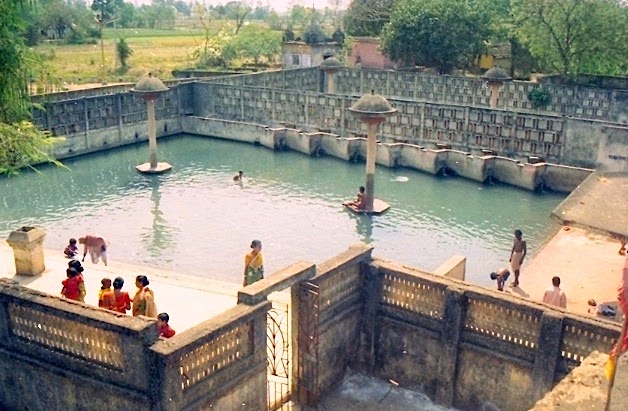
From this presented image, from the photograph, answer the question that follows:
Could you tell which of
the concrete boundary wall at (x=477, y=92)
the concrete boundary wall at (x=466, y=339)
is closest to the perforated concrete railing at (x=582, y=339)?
the concrete boundary wall at (x=466, y=339)

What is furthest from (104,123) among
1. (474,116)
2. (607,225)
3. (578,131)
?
(607,225)

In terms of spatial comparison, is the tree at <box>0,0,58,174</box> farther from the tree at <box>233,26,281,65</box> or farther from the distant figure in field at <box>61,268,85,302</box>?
the tree at <box>233,26,281,65</box>

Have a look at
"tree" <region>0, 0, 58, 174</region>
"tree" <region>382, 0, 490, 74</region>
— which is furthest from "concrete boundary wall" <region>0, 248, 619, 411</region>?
"tree" <region>382, 0, 490, 74</region>

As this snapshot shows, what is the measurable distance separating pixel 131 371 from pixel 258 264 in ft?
17.9

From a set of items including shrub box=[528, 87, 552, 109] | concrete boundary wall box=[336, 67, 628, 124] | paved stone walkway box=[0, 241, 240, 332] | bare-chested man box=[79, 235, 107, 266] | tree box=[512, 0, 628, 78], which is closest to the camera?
paved stone walkway box=[0, 241, 240, 332]

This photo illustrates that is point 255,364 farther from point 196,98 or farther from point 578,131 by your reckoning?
point 196,98

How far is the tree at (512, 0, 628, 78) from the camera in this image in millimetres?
38375

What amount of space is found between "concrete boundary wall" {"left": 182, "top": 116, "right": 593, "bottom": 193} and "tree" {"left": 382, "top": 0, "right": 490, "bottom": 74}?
15.6 m

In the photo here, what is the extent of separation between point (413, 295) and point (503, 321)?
146 centimetres

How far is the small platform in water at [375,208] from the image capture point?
23875mm

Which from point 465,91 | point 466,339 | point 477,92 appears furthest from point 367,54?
point 466,339

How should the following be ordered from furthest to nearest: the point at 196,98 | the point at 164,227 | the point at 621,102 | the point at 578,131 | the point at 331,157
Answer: the point at 196,98, the point at 621,102, the point at 331,157, the point at 578,131, the point at 164,227

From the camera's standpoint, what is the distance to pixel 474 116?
3016 cm

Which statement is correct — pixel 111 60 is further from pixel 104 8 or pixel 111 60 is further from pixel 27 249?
pixel 27 249
